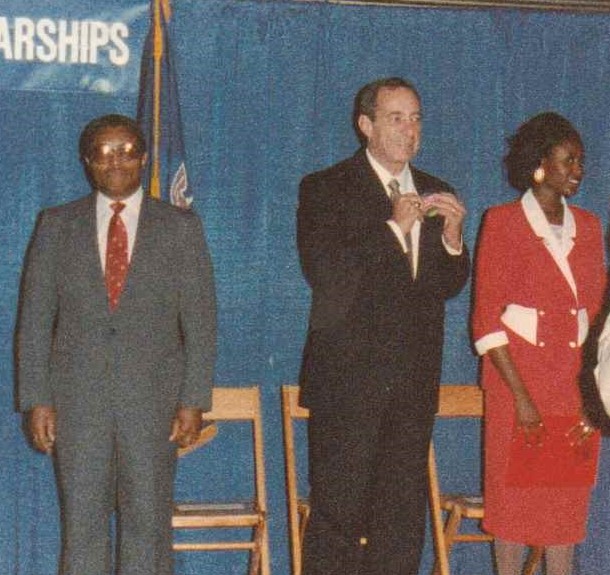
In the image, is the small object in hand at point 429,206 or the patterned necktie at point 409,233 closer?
the small object in hand at point 429,206

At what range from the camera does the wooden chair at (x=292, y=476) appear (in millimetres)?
4410

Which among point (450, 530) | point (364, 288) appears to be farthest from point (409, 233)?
point (450, 530)

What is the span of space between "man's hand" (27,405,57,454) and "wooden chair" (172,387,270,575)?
0.76 metres

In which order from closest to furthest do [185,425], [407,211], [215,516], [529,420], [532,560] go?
[407,211]
[185,425]
[529,420]
[215,516]
[532,560]

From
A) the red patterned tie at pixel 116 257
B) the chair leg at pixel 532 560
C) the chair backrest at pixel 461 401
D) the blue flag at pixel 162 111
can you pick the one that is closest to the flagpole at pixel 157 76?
the blue flag at pixel 162 111

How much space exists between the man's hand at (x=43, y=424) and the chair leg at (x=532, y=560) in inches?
76.9

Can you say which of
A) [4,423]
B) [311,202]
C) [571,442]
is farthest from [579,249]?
[4,423]

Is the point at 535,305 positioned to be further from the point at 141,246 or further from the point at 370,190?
the point at 141,246

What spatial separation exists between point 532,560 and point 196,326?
5.84 feet

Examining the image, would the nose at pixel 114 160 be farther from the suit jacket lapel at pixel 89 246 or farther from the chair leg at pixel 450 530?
the chair leg at pixel 450 530

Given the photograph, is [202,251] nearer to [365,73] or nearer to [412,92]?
[412,92]

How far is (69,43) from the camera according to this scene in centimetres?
450

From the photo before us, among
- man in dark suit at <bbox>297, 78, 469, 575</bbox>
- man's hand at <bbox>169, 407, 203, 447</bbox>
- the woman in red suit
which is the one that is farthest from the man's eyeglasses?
the woman in red suit

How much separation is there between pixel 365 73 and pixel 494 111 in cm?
58
